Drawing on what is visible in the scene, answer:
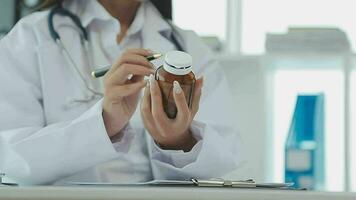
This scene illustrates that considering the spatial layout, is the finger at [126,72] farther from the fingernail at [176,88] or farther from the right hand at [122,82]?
the fingernail at [176,88]

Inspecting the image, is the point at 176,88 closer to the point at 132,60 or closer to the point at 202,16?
the point at 132,60

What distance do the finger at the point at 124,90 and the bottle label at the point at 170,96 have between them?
0.20 ft

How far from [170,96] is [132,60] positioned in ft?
0.36

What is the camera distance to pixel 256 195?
72cm

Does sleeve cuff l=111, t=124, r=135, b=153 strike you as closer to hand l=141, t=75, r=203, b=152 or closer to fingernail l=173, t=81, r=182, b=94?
hand l=141, t=75, r=203, b=152

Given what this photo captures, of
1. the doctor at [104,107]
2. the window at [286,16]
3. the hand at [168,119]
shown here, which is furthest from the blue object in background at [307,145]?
the hand at [168,119]

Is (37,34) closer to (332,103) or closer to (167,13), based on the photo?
(167,13)

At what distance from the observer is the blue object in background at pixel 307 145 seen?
1.83 metres

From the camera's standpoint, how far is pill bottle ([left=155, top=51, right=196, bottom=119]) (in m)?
0.96

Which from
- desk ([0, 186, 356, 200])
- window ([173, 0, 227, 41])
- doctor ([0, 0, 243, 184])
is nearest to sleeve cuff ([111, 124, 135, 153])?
doctor ([0, 0, 243, 184])

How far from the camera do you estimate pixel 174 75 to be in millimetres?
980

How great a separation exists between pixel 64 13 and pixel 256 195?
2.70 ft

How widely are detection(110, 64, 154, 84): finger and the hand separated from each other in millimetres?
35

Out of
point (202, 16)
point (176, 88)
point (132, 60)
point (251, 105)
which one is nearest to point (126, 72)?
point (132, 60)
